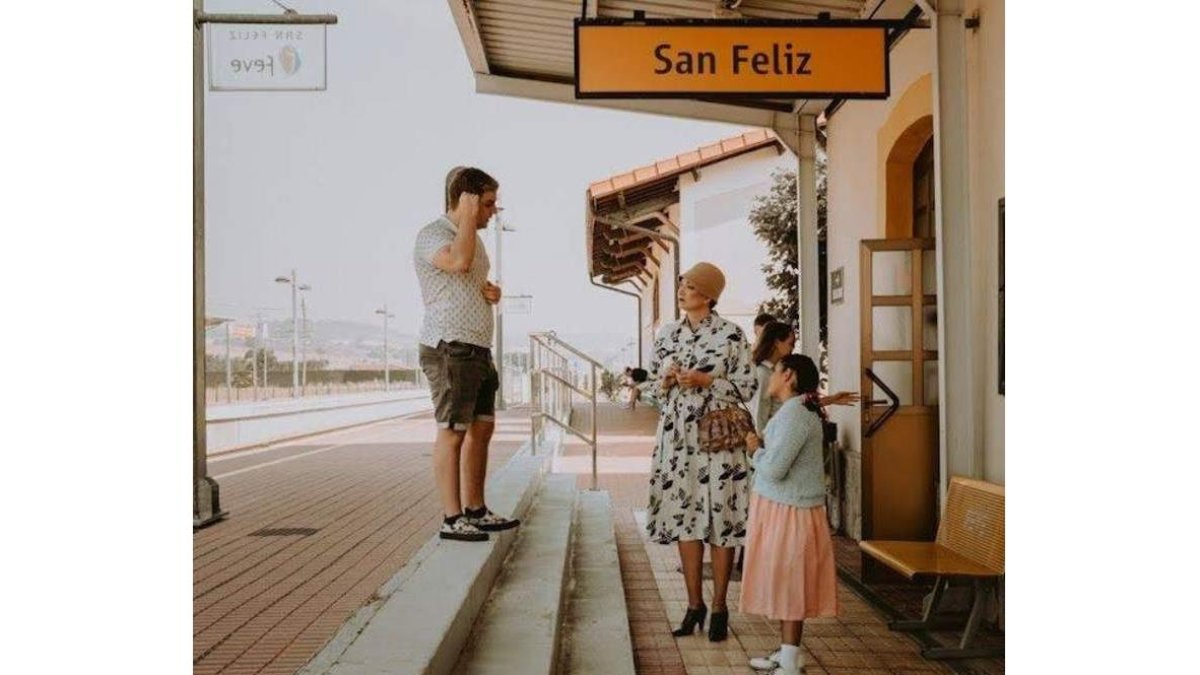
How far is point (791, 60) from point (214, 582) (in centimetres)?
307

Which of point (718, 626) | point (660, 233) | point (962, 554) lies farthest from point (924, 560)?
point (660, 233)

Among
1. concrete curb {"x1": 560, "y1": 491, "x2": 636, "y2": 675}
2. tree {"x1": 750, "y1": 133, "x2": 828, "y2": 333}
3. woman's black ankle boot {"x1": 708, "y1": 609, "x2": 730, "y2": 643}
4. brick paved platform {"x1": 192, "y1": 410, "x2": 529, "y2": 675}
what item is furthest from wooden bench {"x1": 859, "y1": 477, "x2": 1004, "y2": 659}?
tree {"x1": 750, "y1": 133, "x2": 828, "y2": 333}

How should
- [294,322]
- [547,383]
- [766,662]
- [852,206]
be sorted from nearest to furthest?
1. [766,662]
2. [852,206]
3. [547,383]
4. [294,322]

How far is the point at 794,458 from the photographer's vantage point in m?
3.61

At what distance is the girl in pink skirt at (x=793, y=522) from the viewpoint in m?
3.60

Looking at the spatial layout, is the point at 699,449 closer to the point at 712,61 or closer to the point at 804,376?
the point at 804,376

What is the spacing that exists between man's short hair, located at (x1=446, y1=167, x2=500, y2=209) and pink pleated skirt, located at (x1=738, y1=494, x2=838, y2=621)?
1501 mm

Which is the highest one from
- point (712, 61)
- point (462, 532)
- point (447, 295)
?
point (712, 61)

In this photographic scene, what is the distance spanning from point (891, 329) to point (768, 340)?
44.4 inches

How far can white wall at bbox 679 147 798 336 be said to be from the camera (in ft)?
51.5

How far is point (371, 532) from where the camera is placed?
5512mm
